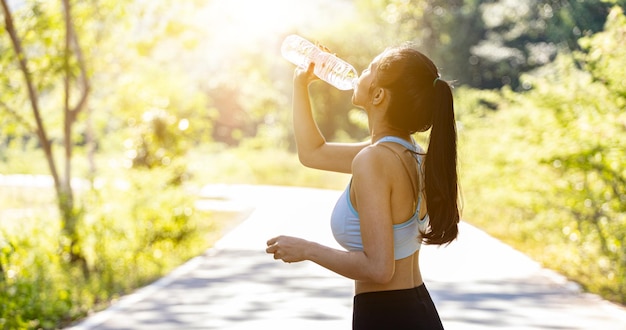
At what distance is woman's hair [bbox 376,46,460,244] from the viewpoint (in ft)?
11.3

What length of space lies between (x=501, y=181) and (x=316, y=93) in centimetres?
3513

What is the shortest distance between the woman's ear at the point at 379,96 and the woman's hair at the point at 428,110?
0.02 meters

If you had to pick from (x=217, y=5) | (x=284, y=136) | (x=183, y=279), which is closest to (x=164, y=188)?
(x=217, y=5)

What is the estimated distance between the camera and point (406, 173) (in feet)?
11.2

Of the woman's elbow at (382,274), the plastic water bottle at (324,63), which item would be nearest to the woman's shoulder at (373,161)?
the woman's elbow at (382,274)

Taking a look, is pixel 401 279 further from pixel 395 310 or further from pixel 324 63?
pixel 324 63

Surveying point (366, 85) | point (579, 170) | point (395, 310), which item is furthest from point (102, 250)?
point (366, 85)

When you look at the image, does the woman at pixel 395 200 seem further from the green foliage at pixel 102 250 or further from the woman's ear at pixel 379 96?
the green foliage at pixel 102 250

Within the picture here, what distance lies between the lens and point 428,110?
11.4 ft

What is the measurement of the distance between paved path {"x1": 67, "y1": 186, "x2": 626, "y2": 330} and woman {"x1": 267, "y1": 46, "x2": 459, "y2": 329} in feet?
19.8

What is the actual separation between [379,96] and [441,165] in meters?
0.29

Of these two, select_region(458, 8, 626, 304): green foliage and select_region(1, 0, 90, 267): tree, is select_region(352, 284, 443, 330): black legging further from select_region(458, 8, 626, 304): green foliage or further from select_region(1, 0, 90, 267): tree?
select_region(1, 0, 90, 267): tree

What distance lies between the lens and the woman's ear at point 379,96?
3.47 metres

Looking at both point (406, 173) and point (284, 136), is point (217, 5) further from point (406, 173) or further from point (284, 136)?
point (284, 136)
